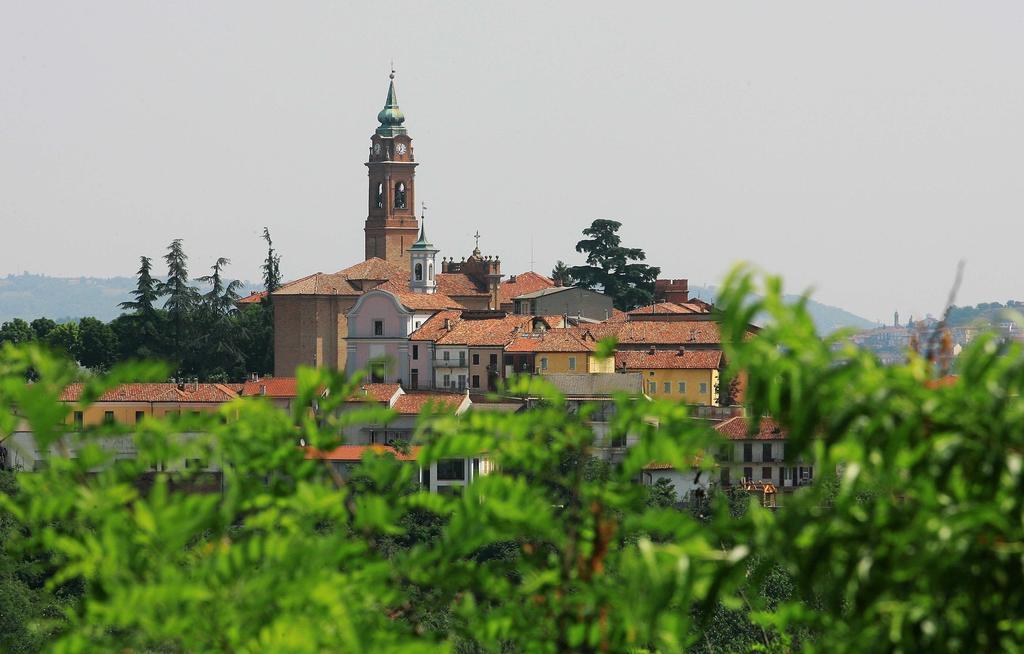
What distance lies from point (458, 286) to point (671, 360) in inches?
736

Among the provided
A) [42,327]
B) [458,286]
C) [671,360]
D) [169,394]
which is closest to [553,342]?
[671,360]

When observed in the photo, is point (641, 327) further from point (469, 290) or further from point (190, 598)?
point (190, 598)

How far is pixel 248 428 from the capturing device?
4297 millimetres

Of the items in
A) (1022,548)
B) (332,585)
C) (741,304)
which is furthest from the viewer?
(332,585)

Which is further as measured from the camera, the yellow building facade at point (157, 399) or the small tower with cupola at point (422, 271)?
the small tower with cupola at point (422, 271)

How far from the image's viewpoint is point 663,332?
213ft

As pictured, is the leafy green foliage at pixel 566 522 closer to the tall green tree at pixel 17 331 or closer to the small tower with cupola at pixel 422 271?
the small tower with cupola at pixel 422 271

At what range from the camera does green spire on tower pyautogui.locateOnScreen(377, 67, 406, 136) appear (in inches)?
3824

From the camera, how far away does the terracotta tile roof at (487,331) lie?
2500 inches

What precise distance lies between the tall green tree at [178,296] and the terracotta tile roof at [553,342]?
21.1 meters

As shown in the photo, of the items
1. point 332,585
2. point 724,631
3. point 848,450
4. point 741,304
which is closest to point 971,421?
point 848,450

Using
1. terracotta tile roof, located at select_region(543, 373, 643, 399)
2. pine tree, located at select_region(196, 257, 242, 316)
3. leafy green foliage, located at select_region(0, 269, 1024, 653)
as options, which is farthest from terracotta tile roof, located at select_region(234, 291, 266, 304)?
leafy green foliage, located at select_region(0, 269, 1024, 653)

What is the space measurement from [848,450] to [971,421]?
9.2 inches

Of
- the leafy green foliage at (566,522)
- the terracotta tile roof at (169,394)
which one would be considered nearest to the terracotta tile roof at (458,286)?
the terracotta tile roof at (169,394)
